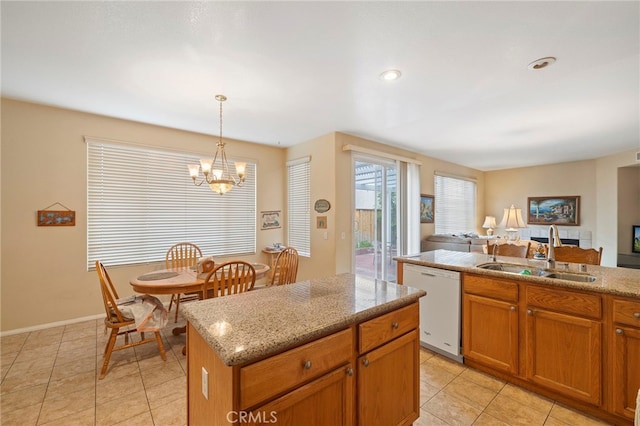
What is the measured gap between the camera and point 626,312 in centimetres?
171


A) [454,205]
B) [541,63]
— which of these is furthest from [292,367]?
[454,205]

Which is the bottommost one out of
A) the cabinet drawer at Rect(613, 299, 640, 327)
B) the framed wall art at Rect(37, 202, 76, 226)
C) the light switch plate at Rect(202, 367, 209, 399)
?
the light switch plate at Rect(202, 367, 209, 399)

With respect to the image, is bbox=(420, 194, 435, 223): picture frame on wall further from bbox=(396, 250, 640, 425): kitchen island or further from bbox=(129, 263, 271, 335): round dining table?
bbox=(129, 263, 271, 335): round dining table

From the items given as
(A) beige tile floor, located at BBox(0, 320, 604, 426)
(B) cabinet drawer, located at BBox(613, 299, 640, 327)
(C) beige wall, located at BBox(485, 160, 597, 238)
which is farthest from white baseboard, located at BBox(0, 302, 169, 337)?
(C) beige wall, located at BBox(485, 160, 597, 238)

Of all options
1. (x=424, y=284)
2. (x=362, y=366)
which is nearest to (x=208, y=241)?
(x=424, y=284)

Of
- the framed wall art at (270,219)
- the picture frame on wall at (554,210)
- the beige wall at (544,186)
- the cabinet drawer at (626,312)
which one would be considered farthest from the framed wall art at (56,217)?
the picture frame on wall at (554,210)

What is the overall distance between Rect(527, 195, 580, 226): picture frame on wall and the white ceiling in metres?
3.37

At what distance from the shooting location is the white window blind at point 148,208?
3.57 meters

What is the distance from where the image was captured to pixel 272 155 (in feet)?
16.9

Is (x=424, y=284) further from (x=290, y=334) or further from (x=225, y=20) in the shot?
(x=225, y=20)

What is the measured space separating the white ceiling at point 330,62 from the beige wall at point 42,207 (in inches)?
10.3

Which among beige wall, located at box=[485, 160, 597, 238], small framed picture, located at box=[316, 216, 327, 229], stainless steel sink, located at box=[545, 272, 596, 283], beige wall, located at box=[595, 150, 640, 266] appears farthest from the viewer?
beige wall, located at box=[485, 160, 597, 238]

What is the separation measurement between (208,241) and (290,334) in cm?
377

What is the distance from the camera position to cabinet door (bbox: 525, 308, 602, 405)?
1816mm
